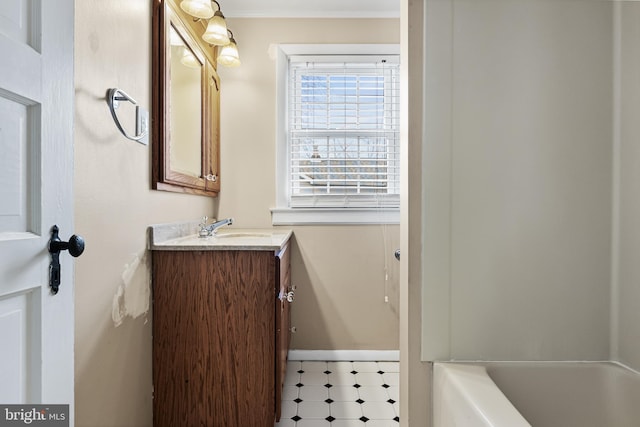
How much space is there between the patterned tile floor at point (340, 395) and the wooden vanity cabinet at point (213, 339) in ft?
1.25

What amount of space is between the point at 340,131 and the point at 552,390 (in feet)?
6.24

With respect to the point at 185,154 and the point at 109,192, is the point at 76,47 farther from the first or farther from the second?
the point at 185,154

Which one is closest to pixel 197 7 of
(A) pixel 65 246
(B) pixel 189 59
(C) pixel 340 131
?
(B) pixel 189 59

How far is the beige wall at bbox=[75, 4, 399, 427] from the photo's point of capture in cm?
104

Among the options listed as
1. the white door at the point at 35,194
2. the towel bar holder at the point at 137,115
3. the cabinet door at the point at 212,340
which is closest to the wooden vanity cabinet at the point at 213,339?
the cabinet door at the point at 212,340

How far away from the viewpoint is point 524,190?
100cm

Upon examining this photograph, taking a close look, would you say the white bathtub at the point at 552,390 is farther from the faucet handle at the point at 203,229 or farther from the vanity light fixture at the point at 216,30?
the vanity light fixture at the point at 216,30

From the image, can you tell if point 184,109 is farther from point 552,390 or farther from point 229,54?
point 552,390

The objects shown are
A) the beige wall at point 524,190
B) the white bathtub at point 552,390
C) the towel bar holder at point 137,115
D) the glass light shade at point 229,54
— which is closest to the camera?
the white bathtub at point 552,390

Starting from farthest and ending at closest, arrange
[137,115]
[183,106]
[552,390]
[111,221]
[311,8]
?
1. [311,8]
2. [183,106]
3. [137,115]
4. [111,221]
5. [552,390]

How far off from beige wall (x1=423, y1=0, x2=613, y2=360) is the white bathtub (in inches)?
1.7

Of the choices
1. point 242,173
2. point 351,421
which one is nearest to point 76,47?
point 242,173

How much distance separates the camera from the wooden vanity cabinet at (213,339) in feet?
4.70

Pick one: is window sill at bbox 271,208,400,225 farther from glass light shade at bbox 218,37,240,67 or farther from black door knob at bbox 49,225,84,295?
black door knob at bbox 49,225,84,295
